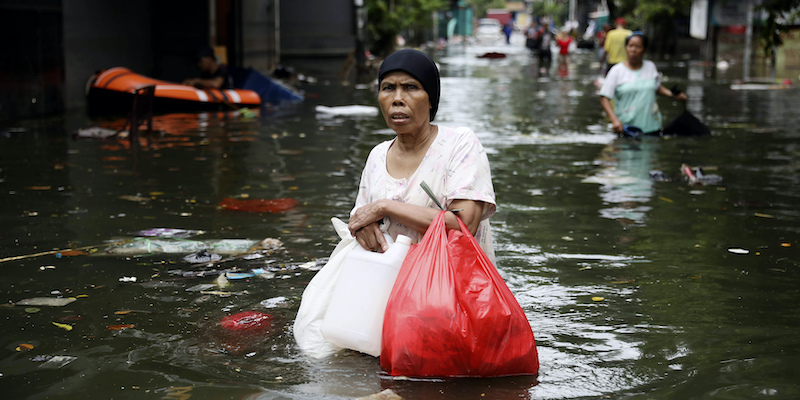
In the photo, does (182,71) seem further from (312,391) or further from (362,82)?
(312,391)

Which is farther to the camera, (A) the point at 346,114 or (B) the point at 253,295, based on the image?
(A) the point at 346,114

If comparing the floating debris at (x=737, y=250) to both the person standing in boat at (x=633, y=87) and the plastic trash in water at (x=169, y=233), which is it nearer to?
the plastic trash in water at (x=169, y=233)

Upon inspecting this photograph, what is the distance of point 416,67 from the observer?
12.1 feet

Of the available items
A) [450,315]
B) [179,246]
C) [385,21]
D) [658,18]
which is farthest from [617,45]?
[658,18]

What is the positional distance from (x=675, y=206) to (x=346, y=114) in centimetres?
844

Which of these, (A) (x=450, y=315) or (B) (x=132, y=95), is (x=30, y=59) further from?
(A) (x=450, y=315)

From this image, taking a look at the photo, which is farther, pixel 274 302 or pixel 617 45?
pixel 617 45

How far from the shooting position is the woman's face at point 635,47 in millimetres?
10602

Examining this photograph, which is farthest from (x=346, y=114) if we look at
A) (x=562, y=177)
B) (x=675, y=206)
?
(x=675, y=206)

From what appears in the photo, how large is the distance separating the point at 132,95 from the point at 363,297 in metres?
12.2

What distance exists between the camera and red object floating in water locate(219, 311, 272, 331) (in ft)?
14.7

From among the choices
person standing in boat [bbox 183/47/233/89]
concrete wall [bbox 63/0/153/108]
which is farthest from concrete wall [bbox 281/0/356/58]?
person standing in boat [bbox 183/47/233/89]

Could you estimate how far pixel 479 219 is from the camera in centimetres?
378

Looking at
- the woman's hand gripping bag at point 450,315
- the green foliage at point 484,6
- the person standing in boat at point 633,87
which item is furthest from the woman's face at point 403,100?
the green foliage at point 484,6
